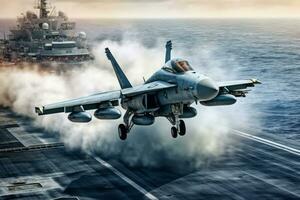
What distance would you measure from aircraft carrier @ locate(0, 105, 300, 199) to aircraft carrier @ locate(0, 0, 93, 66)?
154ft

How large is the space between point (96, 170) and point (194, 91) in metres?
14.6

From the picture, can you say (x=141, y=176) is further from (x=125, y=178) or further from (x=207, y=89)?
(x=207, y=89)

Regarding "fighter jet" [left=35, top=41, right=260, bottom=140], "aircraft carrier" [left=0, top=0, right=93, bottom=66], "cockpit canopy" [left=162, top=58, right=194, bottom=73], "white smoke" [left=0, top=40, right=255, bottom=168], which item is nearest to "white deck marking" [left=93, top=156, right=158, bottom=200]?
"white smoke" [left=0, top=40, right=255, bottom=168]

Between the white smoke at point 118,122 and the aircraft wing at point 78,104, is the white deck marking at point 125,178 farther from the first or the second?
the aircraft wing at point 78,104

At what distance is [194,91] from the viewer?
35156mm

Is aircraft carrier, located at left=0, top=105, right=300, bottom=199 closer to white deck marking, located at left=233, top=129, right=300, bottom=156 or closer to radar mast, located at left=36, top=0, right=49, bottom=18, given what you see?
white deck marking, located at left=233, top=129, right=300, bottom=156

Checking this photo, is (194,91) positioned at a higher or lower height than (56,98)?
higher

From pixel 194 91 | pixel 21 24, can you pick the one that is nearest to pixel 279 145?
pixel 194 91

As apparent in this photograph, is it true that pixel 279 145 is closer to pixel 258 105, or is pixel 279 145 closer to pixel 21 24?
pixel 258 105

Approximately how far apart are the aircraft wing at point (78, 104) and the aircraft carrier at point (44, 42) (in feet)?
198

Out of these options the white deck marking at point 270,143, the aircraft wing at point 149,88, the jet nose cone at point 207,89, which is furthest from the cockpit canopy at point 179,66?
the white deck marking at point 270,143

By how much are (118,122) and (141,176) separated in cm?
1554

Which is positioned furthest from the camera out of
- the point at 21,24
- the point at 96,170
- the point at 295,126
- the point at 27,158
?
the point at 21,24

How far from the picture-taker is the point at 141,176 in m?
43.3
